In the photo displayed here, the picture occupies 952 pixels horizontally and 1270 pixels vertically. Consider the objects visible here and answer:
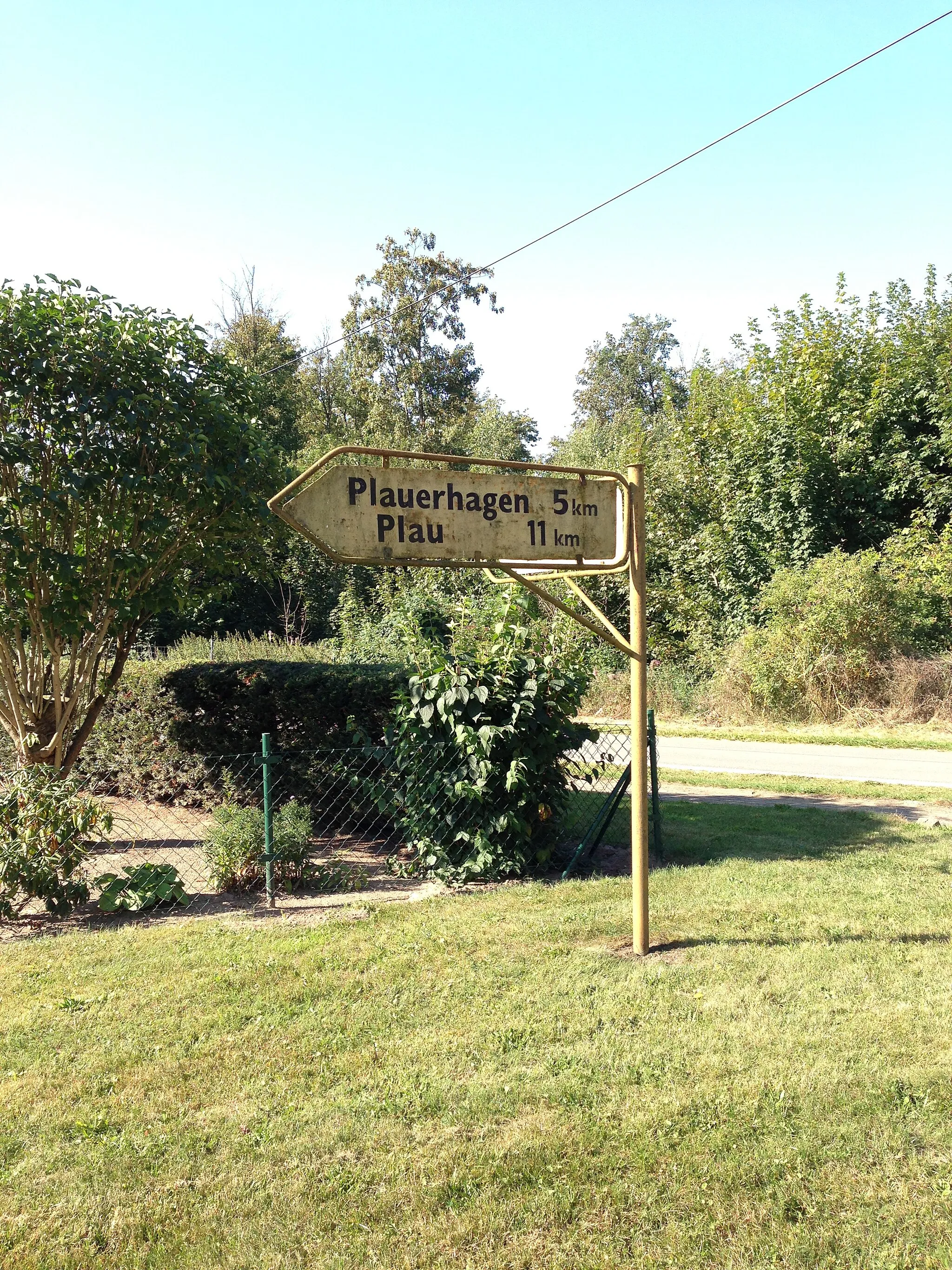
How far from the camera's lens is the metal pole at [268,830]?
5996mm

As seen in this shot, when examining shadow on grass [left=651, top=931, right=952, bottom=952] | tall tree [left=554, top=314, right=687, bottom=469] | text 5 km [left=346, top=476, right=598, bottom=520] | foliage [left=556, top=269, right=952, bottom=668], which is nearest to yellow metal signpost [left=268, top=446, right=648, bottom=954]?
text 5 km [left=346, top=476, right=598, bottom=520]

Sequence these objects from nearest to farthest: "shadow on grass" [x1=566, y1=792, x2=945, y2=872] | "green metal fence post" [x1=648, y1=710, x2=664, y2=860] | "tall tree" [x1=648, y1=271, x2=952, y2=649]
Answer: "green metal fence post" [x1=648, y1=710, x2=664, y2=860] < "shadow on grass" [x1=566, y1=792, x2=945, y2=872] < "tall tree" [x1=648, y1=271, x2=952, y2=649]

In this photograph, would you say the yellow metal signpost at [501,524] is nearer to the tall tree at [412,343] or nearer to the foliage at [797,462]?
the foliage at [797,462]

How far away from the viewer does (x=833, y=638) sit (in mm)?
16547

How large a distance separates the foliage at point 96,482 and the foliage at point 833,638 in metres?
11.8

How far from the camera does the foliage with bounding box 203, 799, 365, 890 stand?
6305mm

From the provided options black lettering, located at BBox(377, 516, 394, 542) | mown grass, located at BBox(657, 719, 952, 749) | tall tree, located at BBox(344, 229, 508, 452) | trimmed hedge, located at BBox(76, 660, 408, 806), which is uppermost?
tall tree, located at BBox(344, 229, 508, 452)

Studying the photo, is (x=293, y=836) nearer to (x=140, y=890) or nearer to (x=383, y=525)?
(x=140, y=890)

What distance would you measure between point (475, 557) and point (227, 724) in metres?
4.87

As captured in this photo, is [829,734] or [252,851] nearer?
[252,851]

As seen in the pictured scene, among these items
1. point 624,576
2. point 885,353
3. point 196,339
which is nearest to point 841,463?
point 885,353

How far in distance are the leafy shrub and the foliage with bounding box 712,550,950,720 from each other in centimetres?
1323

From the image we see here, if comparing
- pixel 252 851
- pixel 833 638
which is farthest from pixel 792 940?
pixel 833 638

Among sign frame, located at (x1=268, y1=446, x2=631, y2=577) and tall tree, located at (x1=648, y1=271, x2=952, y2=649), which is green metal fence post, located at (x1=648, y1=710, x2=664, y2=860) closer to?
sign frame, located at (x1=268, y1=446, x2=631, y2=577)
